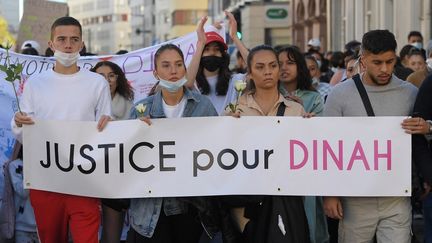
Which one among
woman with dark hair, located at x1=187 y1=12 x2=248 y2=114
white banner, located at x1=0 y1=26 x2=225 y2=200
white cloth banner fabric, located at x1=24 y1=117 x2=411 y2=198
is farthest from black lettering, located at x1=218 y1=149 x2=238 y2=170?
white banner, located at x1=0 y1=26 x2=225 y2=200

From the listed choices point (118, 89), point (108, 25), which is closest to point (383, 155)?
point (118, 89)

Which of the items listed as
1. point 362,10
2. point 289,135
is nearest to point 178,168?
point 289,135

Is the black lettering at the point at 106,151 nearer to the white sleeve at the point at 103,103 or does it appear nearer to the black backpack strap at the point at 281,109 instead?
the white sleeve at the point at 103,103

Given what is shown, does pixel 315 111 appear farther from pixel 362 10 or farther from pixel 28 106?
pixel 362 10

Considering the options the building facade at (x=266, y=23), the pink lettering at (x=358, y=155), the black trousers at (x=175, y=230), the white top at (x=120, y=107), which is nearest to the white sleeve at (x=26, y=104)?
the black trousers at (x=175, y=230)

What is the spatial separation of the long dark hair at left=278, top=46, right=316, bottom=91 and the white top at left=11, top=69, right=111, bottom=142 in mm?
1638

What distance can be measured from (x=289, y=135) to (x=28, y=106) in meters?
1.78

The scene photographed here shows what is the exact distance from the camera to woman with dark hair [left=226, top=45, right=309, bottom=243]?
5.68 metres

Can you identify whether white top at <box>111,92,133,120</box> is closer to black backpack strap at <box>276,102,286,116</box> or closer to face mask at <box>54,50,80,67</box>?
face mask at <box>54,50,80,67</box>

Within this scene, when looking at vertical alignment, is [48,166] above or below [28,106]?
below

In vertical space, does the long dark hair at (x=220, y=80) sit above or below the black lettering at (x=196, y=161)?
above

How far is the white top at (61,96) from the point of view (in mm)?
6070

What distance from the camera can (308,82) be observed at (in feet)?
23.0

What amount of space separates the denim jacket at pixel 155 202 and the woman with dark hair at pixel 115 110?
271 mm
